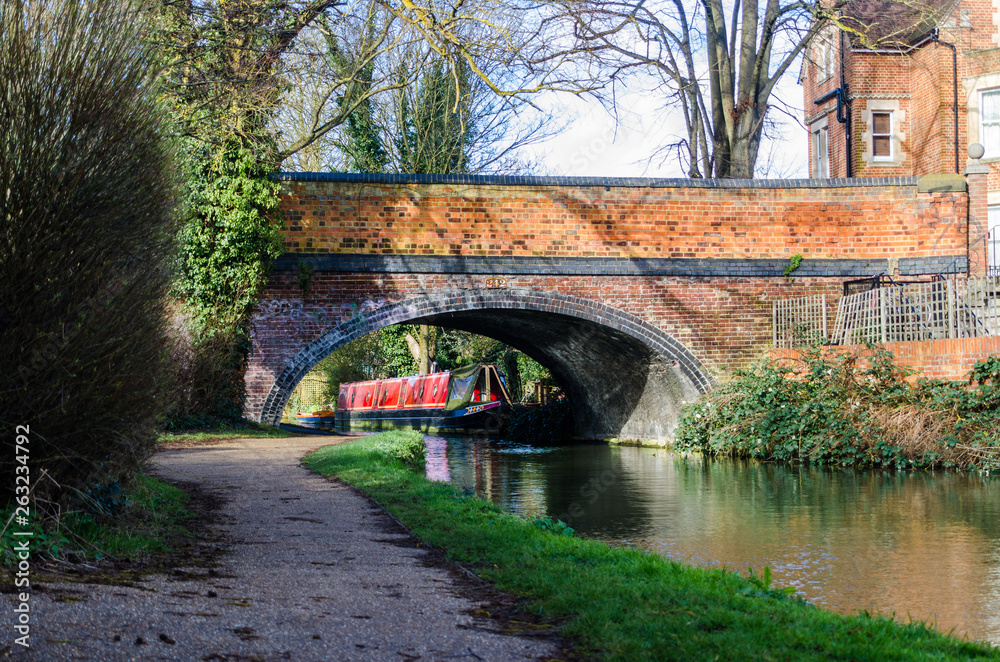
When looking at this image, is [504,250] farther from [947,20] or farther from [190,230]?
[947,20]

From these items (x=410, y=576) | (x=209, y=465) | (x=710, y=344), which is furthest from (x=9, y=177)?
(x=710, y=344)

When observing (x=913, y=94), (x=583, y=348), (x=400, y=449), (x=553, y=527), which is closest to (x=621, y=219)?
(x=583, y=348)

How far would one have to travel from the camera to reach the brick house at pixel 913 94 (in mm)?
21156

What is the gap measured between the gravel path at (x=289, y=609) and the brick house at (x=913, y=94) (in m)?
18.3

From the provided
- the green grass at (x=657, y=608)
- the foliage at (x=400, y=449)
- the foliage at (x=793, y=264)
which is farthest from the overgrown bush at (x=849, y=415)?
the green grass at (x=657, y=608)

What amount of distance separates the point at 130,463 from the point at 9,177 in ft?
5.65

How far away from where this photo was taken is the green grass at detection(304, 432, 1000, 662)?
363 cm

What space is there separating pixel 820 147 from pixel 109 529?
23256 mm

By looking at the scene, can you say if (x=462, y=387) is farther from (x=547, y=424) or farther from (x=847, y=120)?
(x=847, y=120)

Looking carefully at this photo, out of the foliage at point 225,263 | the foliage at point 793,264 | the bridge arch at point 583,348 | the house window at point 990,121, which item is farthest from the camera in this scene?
the house window at point 990,121

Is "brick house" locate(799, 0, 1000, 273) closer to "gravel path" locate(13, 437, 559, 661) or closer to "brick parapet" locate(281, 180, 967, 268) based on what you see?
"brick parapet" locate(281, 180, 967, 268)

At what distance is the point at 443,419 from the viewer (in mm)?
26734

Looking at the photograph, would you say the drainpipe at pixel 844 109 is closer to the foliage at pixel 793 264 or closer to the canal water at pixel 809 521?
the foliage at pixel 793 264

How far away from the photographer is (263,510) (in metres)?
6.97
